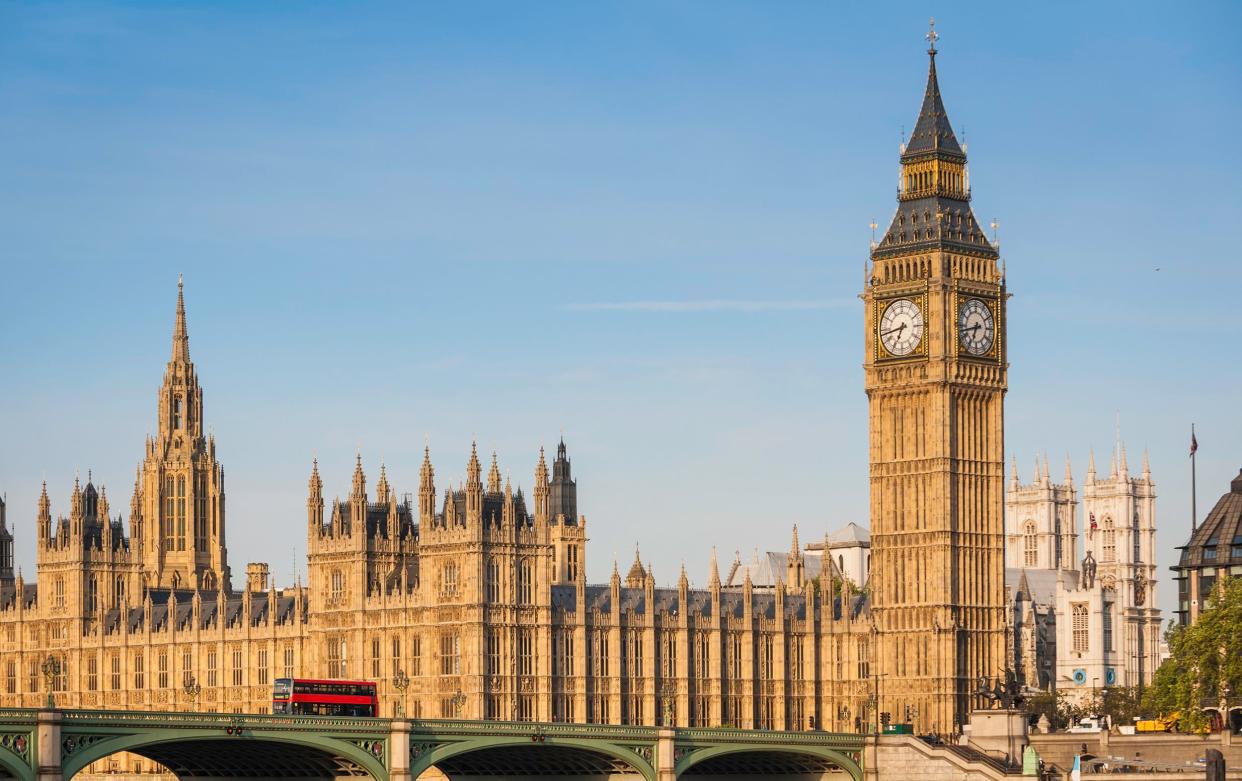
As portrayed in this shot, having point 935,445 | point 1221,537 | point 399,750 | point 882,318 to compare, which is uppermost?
point 882,318

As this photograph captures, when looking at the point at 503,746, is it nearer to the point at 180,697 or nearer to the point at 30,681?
the point at 180,697

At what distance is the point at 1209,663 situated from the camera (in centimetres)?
12481

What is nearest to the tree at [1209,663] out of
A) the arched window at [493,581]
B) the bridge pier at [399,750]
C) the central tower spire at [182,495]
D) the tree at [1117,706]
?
the arched window at [493,581]

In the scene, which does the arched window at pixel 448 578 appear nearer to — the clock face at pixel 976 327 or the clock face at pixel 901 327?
the clock face at pixel 901 327

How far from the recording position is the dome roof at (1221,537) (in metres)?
158

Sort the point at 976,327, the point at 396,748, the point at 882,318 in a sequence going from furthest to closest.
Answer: the point at 882,318 < the point at 976,327 < the point at 396,748

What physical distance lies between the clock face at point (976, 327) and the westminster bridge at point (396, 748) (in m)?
30.3

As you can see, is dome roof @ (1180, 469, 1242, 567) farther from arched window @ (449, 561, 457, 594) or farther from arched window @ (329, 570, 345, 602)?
arched window @ (329, 570, 345, 602)

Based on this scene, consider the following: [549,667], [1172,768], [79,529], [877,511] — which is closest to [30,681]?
[79,529]

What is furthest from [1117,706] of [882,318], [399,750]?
[399,750]

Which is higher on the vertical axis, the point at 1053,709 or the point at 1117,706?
the point at 1117,706

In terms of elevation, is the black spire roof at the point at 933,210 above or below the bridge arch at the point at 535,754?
above

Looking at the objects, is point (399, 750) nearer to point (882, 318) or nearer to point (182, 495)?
point (882, 318)

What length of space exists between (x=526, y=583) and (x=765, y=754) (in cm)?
2476
